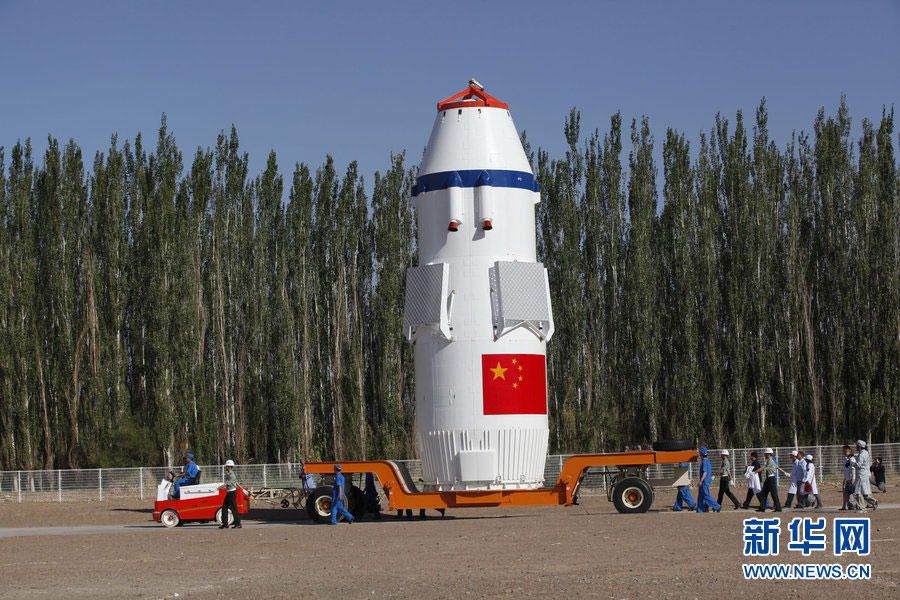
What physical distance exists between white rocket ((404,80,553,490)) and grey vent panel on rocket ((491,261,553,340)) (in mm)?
20

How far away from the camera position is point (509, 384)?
68.5ft

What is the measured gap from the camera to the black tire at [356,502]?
73.3 ft

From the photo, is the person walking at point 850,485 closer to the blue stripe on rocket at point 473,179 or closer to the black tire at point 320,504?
the blue stripe on rocket at point 473,179

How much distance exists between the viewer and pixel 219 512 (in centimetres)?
2136

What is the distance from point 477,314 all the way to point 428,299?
3.43 feet

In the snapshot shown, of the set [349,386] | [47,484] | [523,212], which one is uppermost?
[523,212]

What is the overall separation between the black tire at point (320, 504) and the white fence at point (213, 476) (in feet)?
34.1

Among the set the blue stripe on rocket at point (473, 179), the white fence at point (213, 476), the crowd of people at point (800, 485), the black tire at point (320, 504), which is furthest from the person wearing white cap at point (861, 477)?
the white fence at point (213, 476)

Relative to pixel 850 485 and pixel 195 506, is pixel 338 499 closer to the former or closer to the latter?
pixel 195 506

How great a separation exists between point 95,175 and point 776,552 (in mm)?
33259

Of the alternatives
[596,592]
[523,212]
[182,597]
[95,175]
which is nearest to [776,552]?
[596,592]

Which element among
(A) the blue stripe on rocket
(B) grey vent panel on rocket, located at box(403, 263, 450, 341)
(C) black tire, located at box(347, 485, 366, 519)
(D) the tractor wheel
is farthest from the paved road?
(A) the blue stripe on rocket

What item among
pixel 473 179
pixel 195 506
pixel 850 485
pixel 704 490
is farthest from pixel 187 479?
pixel 850 485

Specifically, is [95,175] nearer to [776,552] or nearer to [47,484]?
[47,484]
